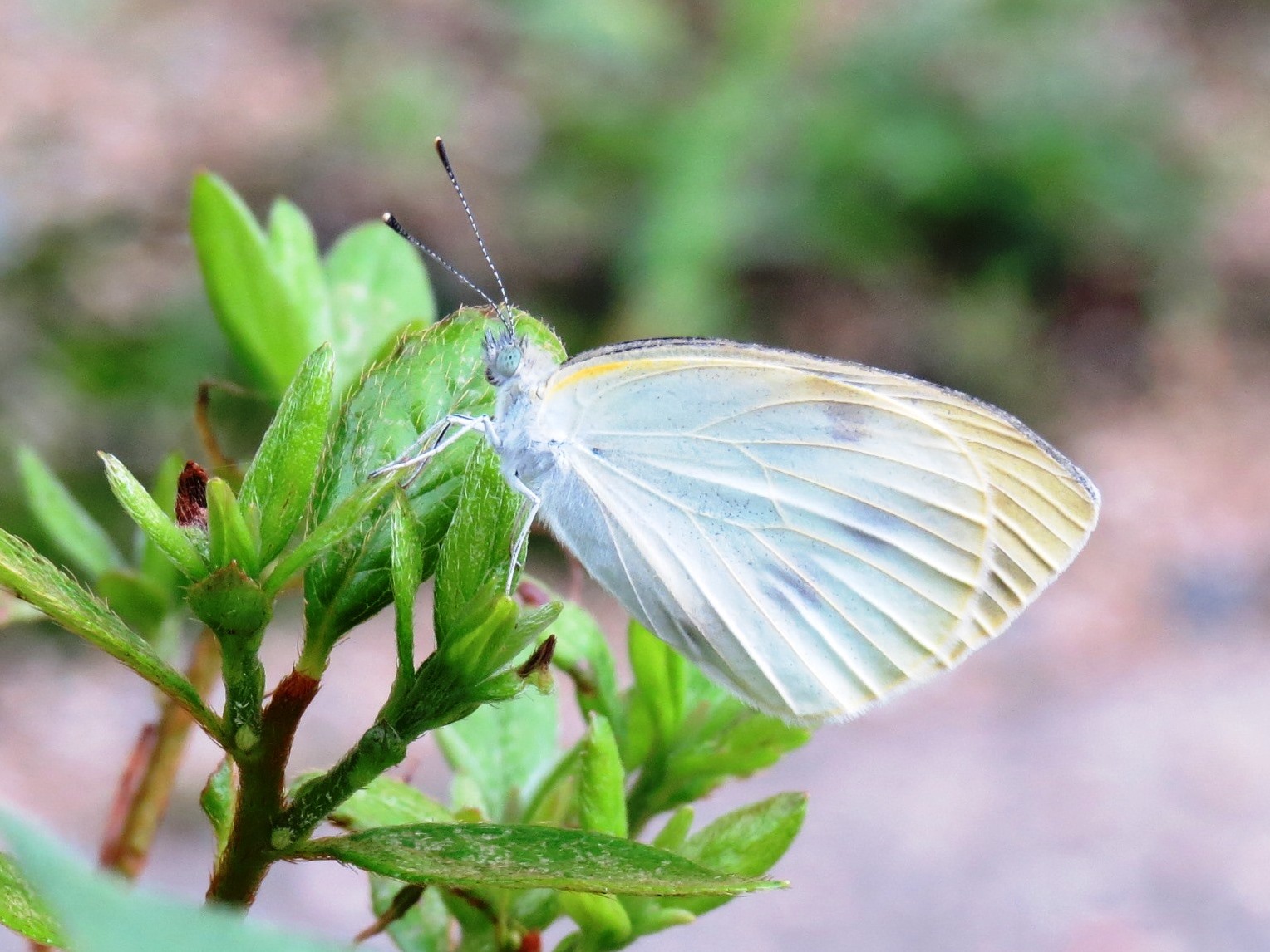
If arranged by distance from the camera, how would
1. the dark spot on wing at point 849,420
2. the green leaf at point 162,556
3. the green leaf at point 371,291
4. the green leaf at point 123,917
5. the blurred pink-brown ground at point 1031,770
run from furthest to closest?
the blurred pink-brown ground at point 1031,770 < the dark spot on wing at point 849,420 < the green leaf at point 371,291 < the green leaf at point 162,556 < the green leaf at point 123,917

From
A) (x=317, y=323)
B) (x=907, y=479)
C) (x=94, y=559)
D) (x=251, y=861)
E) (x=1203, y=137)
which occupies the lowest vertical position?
(x=251, y=861)

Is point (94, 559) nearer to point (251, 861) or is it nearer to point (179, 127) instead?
point (251, 861)

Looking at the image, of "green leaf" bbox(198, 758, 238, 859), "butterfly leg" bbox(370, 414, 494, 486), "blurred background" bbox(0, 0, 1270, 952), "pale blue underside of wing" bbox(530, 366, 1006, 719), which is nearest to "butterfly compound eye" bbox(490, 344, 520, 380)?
"pale blue underside of wing" bbox(530, 366, 1006, 719)

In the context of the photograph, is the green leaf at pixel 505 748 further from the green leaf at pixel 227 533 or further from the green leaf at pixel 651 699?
the green leaf at pixel 227 533

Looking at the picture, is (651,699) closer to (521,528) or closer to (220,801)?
(521,528)

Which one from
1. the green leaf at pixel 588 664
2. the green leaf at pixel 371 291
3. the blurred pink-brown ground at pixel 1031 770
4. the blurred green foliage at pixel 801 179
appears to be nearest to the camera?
the green leaf at pixel 588 664

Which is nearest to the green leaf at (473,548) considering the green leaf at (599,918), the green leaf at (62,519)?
the green leaf at (599,918)

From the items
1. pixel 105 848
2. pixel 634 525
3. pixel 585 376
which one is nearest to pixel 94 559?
pixel 105 848
